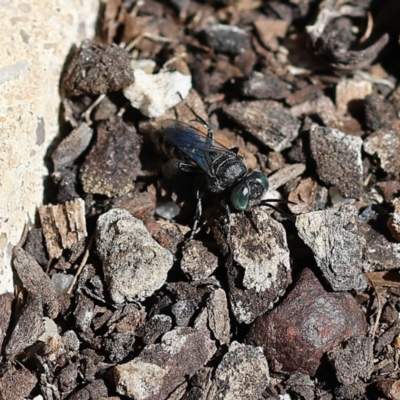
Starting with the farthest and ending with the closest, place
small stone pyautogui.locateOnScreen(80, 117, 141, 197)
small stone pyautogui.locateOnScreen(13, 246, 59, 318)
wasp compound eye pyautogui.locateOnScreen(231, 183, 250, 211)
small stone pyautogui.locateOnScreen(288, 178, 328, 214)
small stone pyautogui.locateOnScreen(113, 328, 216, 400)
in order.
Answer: small stone pyautogui.locateOnScreen(80, 117, 141, 197) < small stone pyautogui.locateOnScreen(288, 178, 328, 214) < wasp compound eye pyautogui.locateOnScreen(231, 183, 250, 211) < small stone pyautogui.locateOnScreen(13, 246, 59, 318) < small stone pyautogui.locateOnScreen(113, 328, 216, 400)

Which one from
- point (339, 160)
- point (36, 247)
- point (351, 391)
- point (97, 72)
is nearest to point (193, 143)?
point (97, 72)

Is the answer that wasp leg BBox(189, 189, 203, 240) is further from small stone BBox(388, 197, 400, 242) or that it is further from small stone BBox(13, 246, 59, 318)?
small stone BBox(388, 197, 400, 242)

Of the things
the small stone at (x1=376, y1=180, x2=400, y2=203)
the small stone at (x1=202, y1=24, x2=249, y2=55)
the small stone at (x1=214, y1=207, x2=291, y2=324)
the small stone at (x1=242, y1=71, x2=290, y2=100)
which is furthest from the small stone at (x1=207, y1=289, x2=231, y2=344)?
the small stone at (x1=202, y1=24, x2=249, y2=55)

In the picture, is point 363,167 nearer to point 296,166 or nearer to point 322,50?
point 296,166

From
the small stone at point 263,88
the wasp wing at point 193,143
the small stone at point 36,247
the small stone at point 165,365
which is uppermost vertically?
the small stone at point 263,88

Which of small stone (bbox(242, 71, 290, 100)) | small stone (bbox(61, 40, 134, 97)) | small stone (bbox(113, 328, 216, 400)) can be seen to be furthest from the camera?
small stone (bbox(242, 71, 290, 100))

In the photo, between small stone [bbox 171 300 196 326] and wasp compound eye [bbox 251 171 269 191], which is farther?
wasp compound eye [bbox 251 171 269 191]

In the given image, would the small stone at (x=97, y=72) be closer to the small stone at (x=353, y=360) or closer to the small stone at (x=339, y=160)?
the small stone at (x=339, y=160)

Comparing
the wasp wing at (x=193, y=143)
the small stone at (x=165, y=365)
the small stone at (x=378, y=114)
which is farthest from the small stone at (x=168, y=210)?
the small stone at (x=378, y=114)
